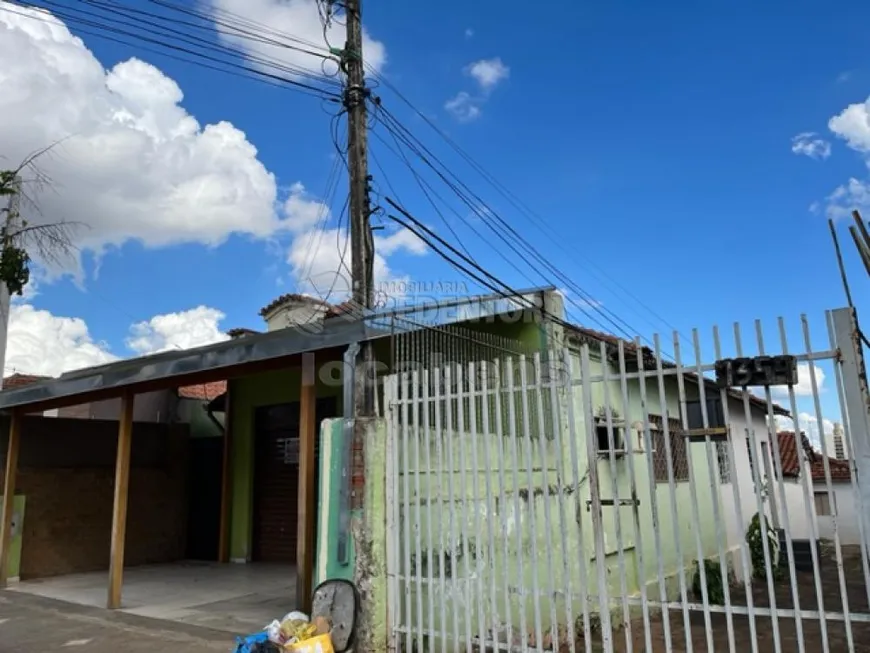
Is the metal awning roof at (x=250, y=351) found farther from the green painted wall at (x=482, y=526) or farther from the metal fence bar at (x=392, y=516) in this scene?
the green painted wall at (x=482, y=526)

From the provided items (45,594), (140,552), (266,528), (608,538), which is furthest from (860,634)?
(140,552)

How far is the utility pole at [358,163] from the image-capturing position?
7.59 metres

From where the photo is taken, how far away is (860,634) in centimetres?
702

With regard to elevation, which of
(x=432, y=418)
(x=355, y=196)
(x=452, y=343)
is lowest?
(x=432, y=418)

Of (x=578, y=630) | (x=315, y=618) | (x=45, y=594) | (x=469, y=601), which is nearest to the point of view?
(x=469, y=601)

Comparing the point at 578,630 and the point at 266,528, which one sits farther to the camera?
the point at 266,528

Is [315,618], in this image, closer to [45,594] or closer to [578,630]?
[578,630]

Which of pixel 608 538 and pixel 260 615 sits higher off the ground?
pixel 608 538


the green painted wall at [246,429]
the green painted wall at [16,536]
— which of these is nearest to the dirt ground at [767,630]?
the green painted wall at [246,429]

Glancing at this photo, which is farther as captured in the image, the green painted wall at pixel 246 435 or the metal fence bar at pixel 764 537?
the green painted wall at pixel 246 435

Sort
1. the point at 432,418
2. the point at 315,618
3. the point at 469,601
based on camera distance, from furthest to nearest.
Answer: the point at 432,418 < the point at 315,618 < the point at 469,601

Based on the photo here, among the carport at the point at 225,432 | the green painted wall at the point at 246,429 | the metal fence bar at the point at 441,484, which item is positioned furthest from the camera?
the green painted wall at the point at 246,429

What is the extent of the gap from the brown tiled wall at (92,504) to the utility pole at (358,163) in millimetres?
6385

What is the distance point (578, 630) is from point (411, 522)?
293 centimetres
